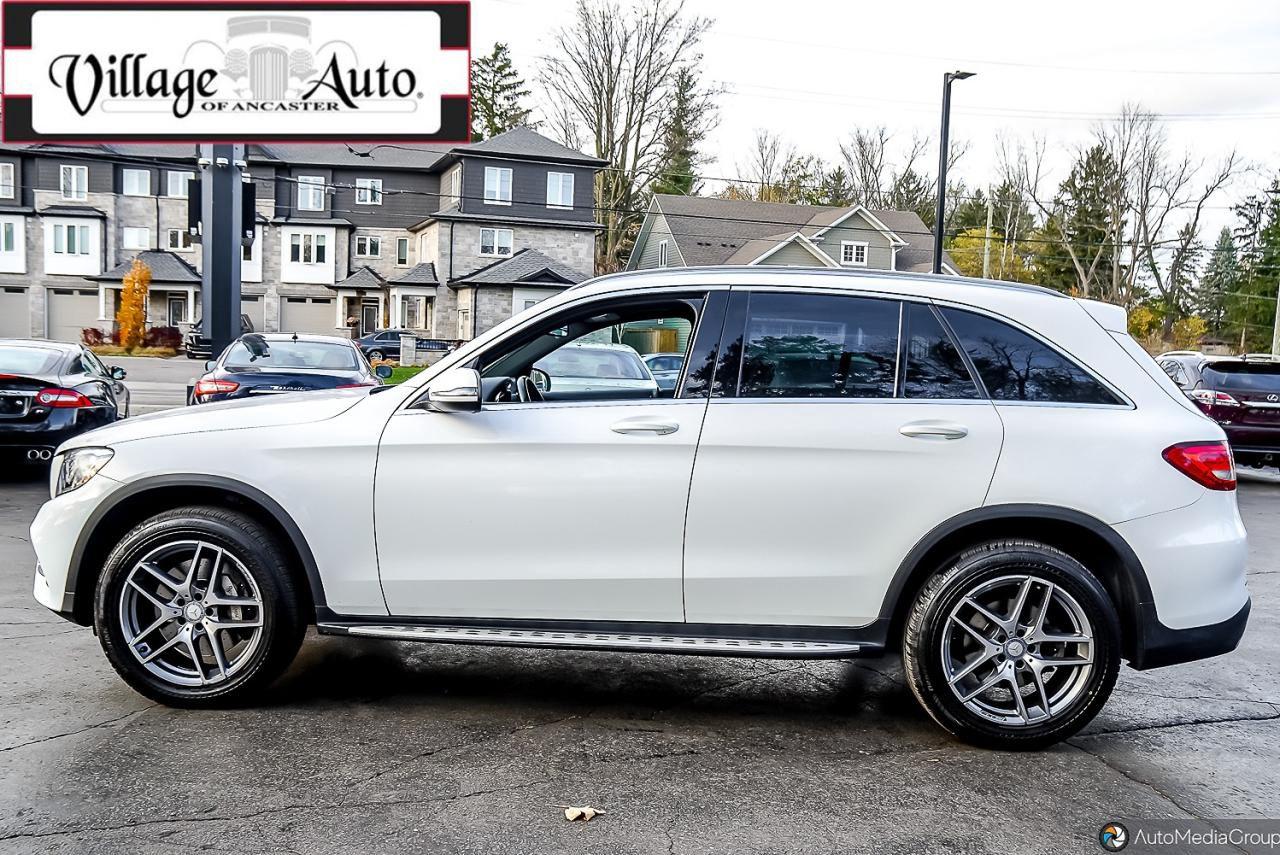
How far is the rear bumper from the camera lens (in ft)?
13.4

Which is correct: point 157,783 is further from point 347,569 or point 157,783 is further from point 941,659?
point 941,659

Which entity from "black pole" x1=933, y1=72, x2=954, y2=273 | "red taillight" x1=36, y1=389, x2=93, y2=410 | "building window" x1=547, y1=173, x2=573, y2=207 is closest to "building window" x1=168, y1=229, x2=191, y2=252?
"building window" x1=547, y1=173, x2=573, y2=207

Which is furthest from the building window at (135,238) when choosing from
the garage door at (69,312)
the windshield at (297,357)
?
the windshield at (297,357)

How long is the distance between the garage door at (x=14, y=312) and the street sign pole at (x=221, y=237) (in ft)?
153

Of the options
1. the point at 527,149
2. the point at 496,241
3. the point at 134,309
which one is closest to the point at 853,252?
the point at 527,149

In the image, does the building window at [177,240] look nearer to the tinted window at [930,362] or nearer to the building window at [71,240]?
the building window at [71,240]

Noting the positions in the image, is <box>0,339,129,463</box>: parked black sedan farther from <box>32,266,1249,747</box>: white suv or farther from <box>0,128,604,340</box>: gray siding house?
<box>0,128,604,340</box>: gray siding house

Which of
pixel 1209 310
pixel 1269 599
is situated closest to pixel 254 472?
pixel 1269 599

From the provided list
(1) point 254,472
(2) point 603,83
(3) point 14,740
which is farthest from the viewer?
(2) point 603,83

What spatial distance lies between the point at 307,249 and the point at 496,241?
509 inches

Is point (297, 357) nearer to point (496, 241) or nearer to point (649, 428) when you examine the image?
point (649, 428)

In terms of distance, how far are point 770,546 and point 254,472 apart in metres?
2.18

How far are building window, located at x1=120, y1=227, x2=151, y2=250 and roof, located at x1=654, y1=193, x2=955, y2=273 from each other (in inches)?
1129

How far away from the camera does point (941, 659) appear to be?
13.5 ft
